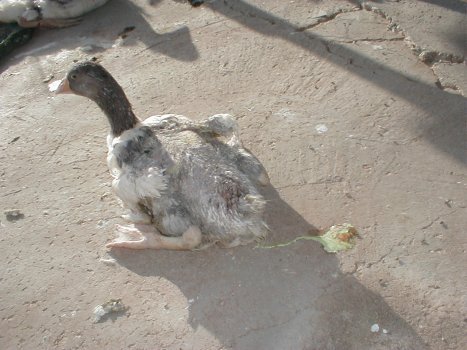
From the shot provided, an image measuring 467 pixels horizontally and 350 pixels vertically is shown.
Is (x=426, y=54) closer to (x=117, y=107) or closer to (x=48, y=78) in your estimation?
(x=117, y=107)

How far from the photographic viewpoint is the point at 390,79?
14.9 ft

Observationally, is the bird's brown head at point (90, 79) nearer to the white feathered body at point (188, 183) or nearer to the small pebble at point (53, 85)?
the white feathered body at point (188, 183)

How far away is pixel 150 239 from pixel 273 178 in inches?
43.0

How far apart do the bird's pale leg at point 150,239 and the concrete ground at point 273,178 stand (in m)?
0.10

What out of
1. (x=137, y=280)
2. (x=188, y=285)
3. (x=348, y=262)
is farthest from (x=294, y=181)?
(x=137, y=280)

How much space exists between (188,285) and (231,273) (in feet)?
1.00

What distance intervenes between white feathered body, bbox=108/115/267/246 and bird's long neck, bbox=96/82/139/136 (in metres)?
0.10

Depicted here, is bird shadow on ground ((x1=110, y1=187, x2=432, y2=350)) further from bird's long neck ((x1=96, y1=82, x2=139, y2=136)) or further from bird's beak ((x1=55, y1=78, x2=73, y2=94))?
bird's beak ((x1=55, y1=78, x2=73, y2=94))

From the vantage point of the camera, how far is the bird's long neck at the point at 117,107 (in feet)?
11.7

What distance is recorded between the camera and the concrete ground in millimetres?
3123

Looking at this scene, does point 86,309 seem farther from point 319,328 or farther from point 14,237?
point 319,328

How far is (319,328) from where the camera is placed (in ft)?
9.85

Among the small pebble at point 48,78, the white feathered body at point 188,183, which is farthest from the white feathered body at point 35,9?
the white feathered body at point 188,183

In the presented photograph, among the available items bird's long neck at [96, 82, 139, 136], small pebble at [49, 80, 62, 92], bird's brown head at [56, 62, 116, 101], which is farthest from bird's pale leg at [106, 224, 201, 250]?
small pebble at [49, 80, 62, 92]
